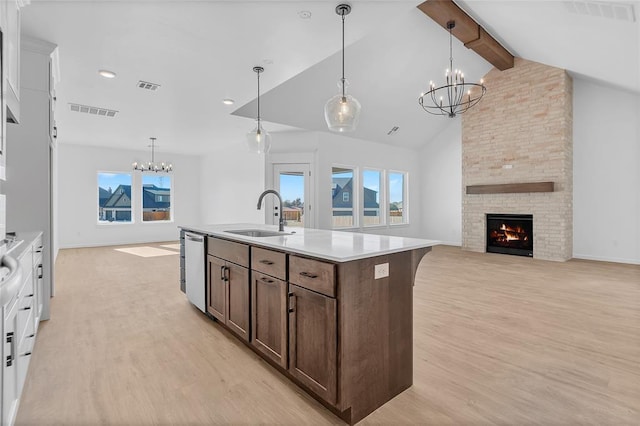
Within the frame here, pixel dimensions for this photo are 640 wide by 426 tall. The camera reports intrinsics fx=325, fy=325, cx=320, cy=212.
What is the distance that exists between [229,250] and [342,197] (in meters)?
5.58

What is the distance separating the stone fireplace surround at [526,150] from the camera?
624cm

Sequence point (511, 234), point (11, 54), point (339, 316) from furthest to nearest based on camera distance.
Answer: point (511, 234), point (11, 54), point (339, 316)

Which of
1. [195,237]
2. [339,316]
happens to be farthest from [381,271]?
[195,237]

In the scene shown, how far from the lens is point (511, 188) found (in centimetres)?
672

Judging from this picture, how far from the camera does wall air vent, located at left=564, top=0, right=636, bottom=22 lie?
344cm

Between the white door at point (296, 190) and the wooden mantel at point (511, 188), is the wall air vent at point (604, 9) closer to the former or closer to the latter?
the wooden mantel at point (511, 188)

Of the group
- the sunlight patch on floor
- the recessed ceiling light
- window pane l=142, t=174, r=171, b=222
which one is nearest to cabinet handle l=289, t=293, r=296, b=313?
the recessed ceiling light

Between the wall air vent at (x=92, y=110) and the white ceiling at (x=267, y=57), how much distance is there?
0.17 meters

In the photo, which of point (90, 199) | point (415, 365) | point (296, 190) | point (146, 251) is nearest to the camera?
point (415, 365)

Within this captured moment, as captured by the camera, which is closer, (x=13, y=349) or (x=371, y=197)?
(x=13, y=349)

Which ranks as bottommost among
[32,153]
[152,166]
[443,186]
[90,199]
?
[90,199]

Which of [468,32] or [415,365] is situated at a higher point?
[468,32]

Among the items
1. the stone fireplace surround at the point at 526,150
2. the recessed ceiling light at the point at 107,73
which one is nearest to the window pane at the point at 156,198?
the recessed ceiling light at the point at 107,73

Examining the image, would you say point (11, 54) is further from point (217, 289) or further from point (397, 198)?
point (397, 198)
